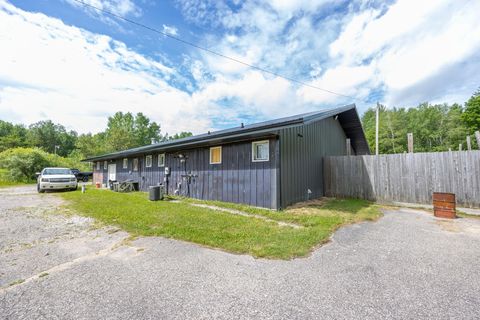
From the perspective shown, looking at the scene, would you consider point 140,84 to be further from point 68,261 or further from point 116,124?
point 116,124

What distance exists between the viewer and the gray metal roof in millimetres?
6879

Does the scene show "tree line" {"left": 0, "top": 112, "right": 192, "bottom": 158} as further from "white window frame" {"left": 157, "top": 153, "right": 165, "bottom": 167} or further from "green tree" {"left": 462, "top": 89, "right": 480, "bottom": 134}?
"green tree" {"left": 462, "top": 89, "right": 480, "bottom": 134}

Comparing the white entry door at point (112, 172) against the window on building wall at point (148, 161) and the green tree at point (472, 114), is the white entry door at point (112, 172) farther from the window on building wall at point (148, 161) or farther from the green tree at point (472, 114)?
the green tree at point (472, 114)

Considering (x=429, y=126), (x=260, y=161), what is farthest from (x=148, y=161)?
(x=429, y=126)

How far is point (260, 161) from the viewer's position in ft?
24.0

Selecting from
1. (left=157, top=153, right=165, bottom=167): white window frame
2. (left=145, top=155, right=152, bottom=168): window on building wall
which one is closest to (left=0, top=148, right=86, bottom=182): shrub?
(left=145, top=155, right=152, bottom=168): window on building wall

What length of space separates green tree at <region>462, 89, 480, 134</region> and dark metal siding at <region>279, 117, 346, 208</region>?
28.9 m

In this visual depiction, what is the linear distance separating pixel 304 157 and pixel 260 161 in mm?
2405

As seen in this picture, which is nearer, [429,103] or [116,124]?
[429,103]

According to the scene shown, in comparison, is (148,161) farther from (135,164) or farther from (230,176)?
(230,176)

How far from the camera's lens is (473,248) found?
3639 millimetres

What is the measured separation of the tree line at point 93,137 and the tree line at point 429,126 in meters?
39.1

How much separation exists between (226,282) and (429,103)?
155ft

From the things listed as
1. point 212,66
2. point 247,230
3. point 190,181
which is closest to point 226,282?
point 247,230
